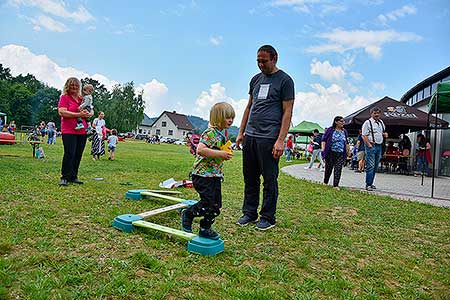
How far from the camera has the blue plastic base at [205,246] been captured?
2.86m

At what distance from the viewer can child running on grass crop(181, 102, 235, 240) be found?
306 cm

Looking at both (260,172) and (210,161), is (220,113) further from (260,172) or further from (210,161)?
(260,172)

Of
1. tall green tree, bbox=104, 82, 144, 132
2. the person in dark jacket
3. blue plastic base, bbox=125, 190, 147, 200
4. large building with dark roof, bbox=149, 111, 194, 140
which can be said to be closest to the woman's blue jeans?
the person in dark jacket

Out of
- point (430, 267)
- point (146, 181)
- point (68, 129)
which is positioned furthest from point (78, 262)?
point (146, 181)

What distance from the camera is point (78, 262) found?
97.7 inches

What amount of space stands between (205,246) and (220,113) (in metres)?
1.17

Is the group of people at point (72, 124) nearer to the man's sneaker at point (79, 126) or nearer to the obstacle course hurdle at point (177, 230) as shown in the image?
the man's sneaker at point (79, 126)

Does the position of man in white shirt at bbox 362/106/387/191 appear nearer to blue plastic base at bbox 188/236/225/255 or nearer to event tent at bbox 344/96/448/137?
event tent at bbox 344/96/448/137

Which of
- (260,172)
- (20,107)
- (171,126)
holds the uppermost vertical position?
(20,107)

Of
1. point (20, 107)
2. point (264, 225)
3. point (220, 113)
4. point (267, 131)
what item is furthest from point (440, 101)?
point (20, 107)

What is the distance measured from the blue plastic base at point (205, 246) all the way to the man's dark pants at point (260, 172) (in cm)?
115

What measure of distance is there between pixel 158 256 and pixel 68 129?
153 inches

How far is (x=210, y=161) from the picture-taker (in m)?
3.11

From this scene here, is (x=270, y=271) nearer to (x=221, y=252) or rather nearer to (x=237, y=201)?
(x=221, y=252)
